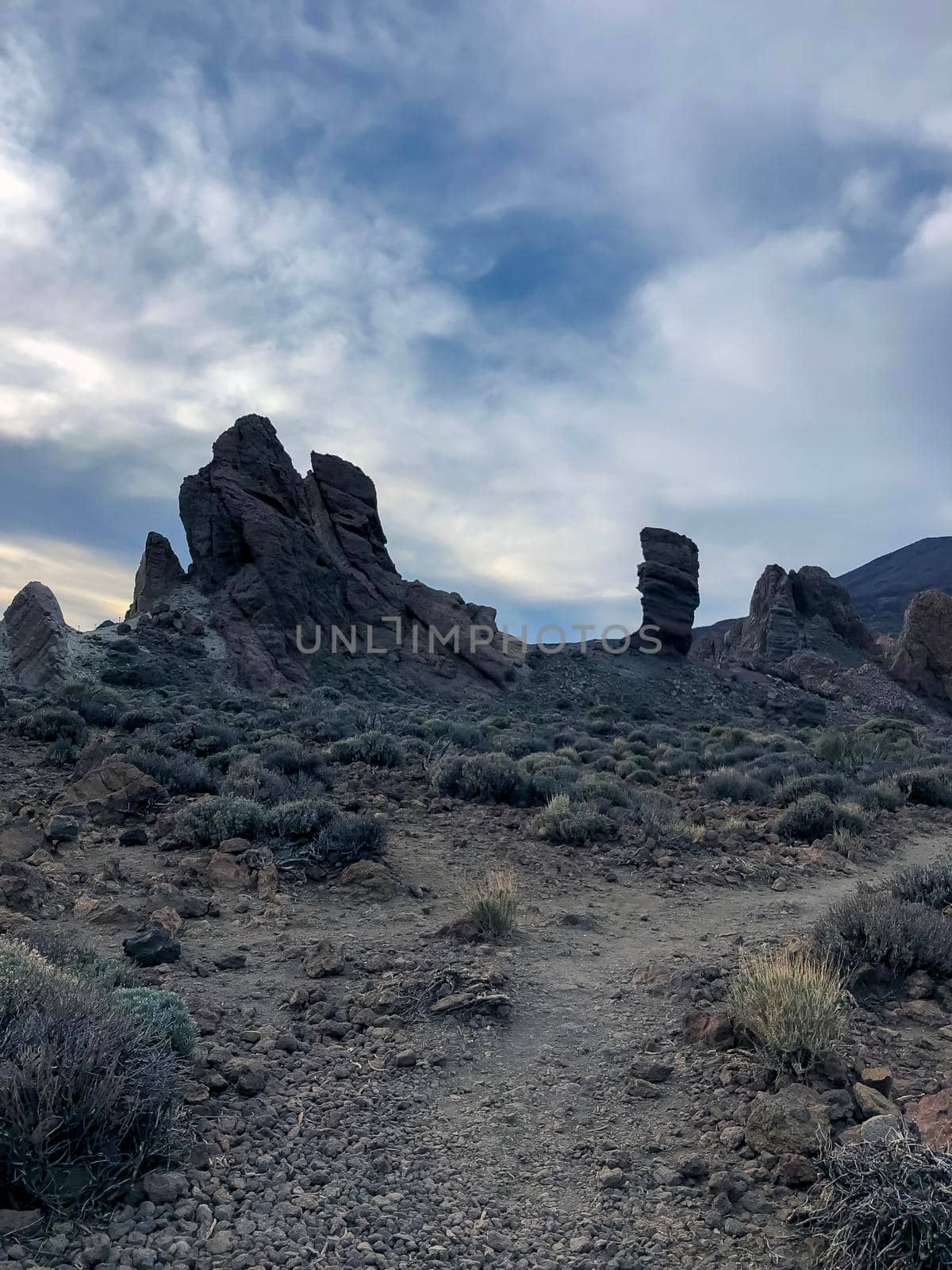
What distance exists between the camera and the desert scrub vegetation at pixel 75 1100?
2959 mm

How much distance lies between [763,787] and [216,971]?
35.9 feet

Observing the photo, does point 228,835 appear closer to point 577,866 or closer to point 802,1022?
point 577,866

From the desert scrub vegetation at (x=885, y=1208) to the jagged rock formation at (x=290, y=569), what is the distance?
3181cm

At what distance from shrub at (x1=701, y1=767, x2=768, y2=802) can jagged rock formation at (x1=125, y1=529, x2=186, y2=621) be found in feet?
102

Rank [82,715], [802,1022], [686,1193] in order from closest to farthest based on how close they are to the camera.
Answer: [686,1193] → [802,1022] → [82,715]

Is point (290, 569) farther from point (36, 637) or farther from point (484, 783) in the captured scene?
point (484, 783)

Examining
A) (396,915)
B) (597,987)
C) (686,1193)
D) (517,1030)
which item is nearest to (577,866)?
(396,915)

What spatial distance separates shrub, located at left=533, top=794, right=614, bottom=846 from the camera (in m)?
10.6

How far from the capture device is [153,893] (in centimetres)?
760

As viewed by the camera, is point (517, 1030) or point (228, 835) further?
point (228, 835)

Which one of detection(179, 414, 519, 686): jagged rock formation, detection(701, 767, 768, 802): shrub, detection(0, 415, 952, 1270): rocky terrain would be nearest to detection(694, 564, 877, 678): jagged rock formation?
detection(179, 414, 519, 686): jagged rock formation

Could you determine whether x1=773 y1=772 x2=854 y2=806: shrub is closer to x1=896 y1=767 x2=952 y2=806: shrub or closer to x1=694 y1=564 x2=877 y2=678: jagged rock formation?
x1=896 y1=767 x2=952 y2=806: shrub

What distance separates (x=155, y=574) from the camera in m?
39.8

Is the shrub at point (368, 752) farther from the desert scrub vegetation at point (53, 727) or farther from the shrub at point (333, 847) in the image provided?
the shrub at point (333, 847)
